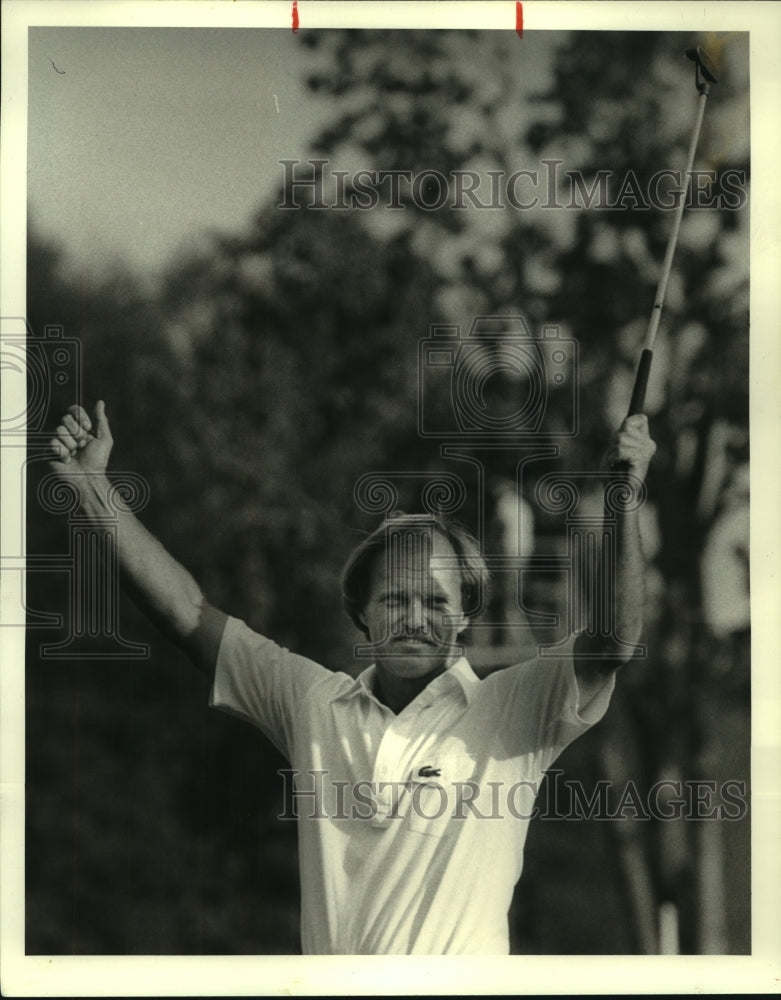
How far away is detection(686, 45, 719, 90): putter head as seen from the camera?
2.67 metres

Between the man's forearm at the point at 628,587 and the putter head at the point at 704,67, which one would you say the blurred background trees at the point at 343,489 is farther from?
the putter head at the point at 704,67

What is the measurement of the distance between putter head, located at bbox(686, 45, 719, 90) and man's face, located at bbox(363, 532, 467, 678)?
1300 mm

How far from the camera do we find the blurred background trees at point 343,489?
2.61 metres

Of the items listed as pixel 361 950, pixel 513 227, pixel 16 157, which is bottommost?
pixel 361 950

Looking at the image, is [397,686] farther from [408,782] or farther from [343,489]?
[343,489]

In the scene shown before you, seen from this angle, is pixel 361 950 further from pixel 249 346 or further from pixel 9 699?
pixel 249 346

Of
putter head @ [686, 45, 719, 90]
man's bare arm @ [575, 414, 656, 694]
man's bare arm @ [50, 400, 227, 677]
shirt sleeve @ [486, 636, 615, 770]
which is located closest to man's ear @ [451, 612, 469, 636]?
shirt sleeve @ [486, 636, 615, 770]

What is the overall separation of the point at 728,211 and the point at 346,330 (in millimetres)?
978

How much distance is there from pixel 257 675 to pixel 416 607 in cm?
42

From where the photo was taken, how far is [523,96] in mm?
2654

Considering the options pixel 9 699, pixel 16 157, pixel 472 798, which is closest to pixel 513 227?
pixel 16 157

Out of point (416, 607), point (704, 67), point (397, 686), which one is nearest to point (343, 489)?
point (416, 607)

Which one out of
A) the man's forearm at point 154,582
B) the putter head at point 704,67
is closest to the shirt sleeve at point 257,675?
the man's forearm at point 154,582

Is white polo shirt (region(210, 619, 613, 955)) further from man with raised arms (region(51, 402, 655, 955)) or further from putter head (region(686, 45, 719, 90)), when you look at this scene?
putter head (region(686, 45, 719, 90))
